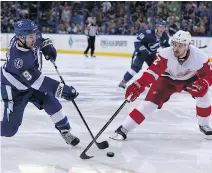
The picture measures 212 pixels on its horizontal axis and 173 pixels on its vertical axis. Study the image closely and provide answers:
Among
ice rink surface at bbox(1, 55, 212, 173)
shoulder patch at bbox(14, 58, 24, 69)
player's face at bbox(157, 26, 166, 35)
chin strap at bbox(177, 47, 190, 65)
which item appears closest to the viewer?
ice rink surface at bbox(1, 55, 212, 173)

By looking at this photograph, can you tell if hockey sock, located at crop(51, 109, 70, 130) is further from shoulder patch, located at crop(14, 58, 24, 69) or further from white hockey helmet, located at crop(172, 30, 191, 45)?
white hockey helmet, located at crop(172, 30, 191, 45)

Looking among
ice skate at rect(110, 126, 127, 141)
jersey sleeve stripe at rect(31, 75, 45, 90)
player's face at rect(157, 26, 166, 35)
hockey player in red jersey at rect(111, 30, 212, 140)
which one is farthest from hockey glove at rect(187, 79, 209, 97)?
player's face at rect(157, 26, 166, 35)

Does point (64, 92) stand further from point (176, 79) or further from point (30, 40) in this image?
point (176, 79)

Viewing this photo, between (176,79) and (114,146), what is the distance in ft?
2.48

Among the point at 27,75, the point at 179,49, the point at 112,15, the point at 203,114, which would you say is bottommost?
the point at 112,15

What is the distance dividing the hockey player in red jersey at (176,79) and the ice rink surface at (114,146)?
19cm

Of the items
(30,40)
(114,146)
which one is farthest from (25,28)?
(114,146)

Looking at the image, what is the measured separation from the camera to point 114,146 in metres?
3.92

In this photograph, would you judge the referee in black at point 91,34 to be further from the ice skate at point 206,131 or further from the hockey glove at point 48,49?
→ the hockey glove at point 48,49

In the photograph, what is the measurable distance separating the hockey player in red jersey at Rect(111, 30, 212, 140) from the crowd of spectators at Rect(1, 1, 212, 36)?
9064 millimetres

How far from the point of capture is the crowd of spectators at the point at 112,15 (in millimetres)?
13250

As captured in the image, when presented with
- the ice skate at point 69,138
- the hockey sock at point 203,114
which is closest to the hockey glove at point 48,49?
the ice skate at point 69,138

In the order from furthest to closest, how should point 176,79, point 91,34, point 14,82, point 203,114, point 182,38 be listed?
point 91,34 → point 203,114 → point 176,79 → point 182,38 → point 14,82

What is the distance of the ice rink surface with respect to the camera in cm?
329
